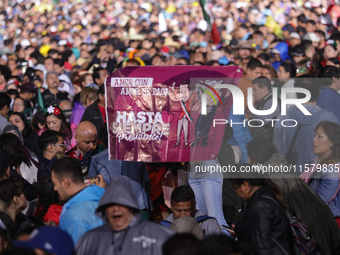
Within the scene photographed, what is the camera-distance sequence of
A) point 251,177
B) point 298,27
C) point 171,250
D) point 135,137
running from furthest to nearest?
point 298,27, point 135,137, point 251,177, point 171,250

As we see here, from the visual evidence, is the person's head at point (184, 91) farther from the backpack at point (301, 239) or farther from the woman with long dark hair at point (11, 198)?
the woman with long dark hair at point (11, 198)

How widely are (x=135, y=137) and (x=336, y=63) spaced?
506cm

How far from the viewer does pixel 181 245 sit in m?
3.93

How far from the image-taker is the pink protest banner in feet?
23.2

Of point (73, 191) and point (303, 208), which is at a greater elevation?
point (73, 191)

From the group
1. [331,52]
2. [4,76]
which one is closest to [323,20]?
[331,52]

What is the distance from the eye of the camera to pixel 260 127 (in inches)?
306

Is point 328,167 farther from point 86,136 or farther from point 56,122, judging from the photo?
point 56,122

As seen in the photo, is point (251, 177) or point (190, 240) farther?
point (251, 177)

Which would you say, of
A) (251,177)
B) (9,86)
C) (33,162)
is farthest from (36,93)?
(251,177)

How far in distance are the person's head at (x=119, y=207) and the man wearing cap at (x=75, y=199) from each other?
390 mm

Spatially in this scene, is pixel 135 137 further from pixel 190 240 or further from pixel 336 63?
pixel 336 63

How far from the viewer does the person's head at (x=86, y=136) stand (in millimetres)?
7672

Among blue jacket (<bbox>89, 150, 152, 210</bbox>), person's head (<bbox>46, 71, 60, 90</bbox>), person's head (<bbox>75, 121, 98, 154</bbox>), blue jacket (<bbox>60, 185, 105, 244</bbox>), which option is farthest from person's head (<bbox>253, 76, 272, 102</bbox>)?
person's head (<bbox>46, 71, 60, 90</bbox>)
